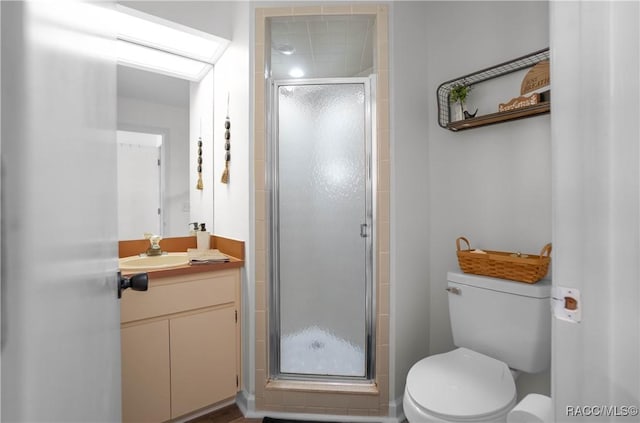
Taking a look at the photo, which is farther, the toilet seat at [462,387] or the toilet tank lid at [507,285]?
the toilet tank lid at [507,285]

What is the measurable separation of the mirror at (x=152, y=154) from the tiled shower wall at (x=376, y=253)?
25.4 inches

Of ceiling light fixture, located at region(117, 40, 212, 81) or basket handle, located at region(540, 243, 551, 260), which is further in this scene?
ceiling light fixture, located at region(117, 40, 212, 81)

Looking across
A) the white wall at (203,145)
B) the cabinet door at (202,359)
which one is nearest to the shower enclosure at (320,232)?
the cabinet door at (202,359)

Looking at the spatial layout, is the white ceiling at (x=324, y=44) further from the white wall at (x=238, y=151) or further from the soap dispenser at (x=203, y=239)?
the soap dispenser at (x=203, y=239)

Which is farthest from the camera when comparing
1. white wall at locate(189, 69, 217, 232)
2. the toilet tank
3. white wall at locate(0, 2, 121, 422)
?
white wall at locate(189, 69, 217, 232)

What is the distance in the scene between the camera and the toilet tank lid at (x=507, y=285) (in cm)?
132

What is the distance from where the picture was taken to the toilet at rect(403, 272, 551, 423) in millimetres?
1105

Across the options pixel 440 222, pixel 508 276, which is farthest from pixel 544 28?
pixel 508 276

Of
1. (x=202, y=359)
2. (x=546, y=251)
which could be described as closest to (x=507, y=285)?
(x=546, y=251)

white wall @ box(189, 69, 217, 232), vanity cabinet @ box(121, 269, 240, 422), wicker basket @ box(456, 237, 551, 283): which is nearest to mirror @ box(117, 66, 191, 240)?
white wall @ box(189, 69, 217, 232)

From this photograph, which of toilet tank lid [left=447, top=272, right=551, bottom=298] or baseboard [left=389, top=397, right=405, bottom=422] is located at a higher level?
toilet tank lid [left=447, top=272, right=551, bottom=298]

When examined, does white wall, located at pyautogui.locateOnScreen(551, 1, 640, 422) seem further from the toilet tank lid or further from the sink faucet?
the sink faucet

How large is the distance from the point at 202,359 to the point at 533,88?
7.17 ft

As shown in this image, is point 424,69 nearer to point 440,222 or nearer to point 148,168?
point 440,222
